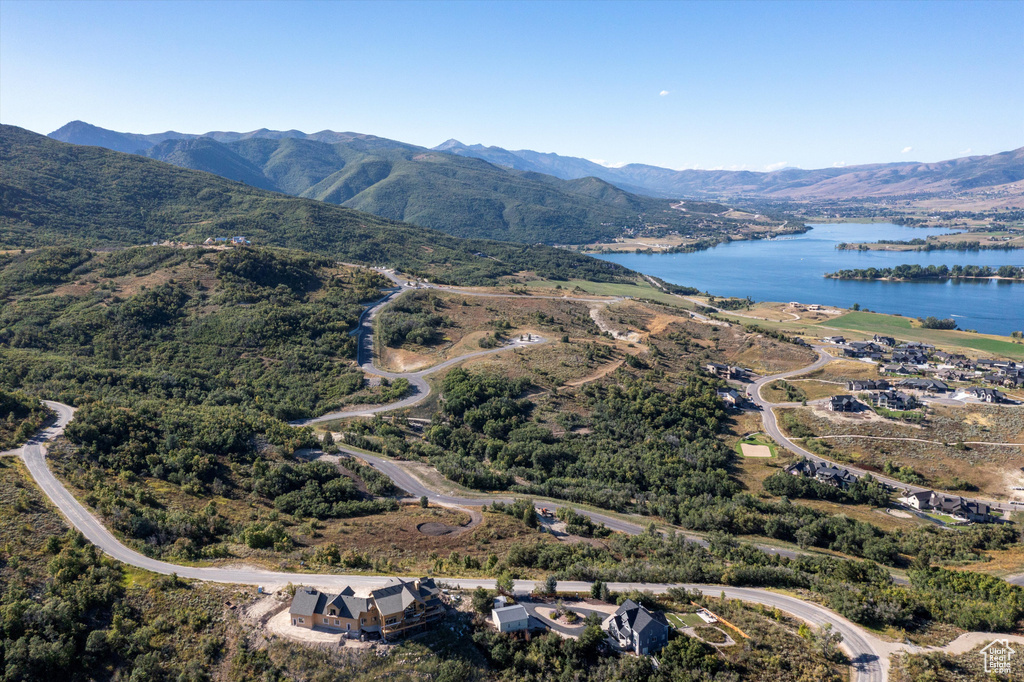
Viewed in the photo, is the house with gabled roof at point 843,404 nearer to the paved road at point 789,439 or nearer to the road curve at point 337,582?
the paved road at point 789,439

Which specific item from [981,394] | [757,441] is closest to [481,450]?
[757,441]

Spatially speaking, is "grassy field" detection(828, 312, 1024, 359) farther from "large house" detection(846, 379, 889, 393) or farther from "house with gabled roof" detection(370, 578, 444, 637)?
"house with gabled roof" detection(370, 578, 444, 637)

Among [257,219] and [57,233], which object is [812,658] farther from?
[257,219]

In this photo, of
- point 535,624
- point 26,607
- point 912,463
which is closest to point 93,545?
point 26,607

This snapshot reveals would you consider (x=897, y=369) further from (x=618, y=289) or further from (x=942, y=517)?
(x=618, y=289)

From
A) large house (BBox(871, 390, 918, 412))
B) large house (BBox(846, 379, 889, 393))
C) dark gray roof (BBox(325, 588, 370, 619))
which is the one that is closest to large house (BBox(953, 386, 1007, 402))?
large house (BBox(871, 390, 918, 412))
